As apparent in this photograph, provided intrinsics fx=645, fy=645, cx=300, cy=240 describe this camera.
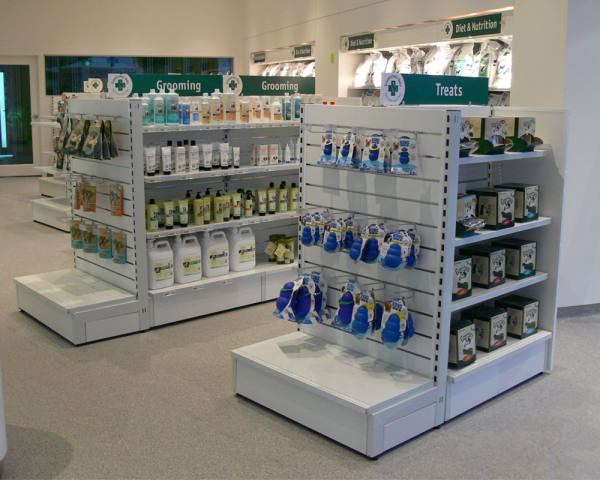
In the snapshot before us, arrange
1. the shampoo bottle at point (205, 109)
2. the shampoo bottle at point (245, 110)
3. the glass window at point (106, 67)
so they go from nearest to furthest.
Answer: the shampoo bottle at point (205, 109), the shampoo bottle at point (245, 110), the glass window at point (106, 67)

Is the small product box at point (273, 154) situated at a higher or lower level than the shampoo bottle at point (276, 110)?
lower

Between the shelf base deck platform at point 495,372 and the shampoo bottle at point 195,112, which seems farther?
the shampoo bottle at point 195,112

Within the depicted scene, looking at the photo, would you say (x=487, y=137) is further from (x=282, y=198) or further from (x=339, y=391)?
(x=282, y=198)

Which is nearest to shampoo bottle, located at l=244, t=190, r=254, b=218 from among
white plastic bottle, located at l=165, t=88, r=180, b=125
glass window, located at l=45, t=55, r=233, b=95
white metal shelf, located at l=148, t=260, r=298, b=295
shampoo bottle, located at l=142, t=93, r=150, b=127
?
white metal shelf, located at l=148, t=260, r=298, b=295

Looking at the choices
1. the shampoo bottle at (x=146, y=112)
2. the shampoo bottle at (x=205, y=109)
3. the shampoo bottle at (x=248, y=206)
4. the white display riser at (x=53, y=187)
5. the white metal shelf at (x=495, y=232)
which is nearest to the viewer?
the white metal shelf at (x=495, y=232)

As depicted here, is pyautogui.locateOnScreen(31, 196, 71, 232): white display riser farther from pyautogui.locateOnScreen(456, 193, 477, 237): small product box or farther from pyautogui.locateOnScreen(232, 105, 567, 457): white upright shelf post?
pyautogui.locateOnScreen(456, 193, 477, 237): small product box

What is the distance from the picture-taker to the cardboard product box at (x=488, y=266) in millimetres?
3439

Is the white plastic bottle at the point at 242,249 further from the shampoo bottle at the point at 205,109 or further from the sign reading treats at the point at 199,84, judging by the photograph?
the sign reading treats at the point at 199,84

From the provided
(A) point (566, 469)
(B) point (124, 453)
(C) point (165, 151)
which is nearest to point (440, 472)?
(A) point (566, 469)

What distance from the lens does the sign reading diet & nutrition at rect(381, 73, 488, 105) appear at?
331cm

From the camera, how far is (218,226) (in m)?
4.90

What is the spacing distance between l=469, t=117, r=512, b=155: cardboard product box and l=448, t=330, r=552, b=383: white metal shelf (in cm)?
107

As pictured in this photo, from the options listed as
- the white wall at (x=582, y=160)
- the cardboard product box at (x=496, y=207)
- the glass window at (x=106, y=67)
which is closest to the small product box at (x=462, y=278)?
the cardboard product box at (x=496, y=207)

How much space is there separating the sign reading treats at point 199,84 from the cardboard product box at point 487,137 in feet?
8.08
